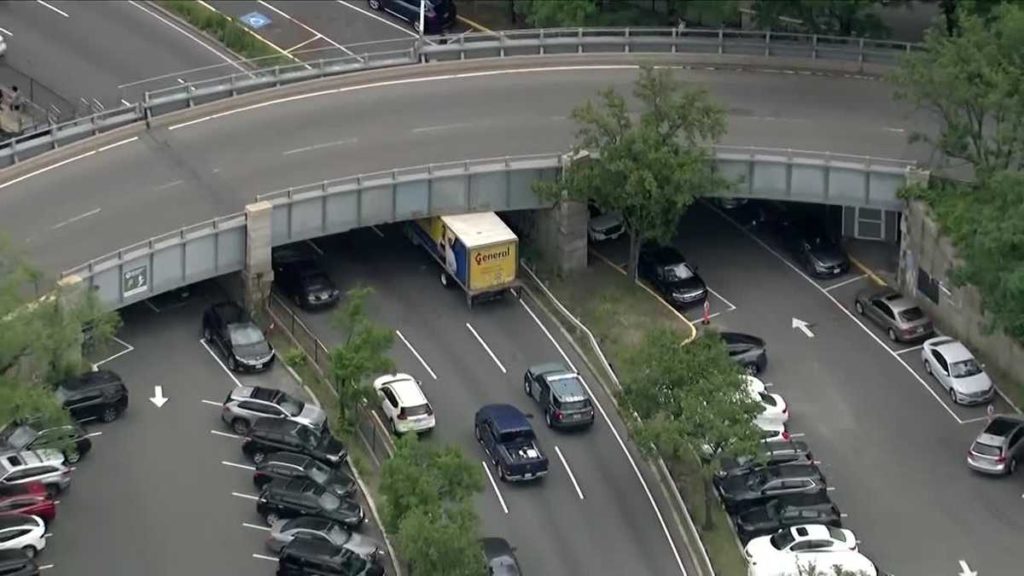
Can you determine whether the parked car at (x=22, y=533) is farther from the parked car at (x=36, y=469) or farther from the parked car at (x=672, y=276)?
the parked car at (x=672, y=276)

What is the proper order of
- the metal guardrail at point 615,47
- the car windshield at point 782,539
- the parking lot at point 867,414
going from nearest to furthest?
1. the car windshield at point 782,539
2. the parking lot at point 867,414
3. the metal guardrail at point 615,47

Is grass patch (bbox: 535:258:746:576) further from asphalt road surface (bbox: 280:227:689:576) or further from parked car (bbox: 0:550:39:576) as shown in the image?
parked car (bbox: 0:550:39:576)

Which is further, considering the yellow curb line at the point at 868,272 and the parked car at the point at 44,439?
the yellow curb line at the point at 868,272

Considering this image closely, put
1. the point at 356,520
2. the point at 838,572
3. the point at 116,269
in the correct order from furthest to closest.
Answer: the point at 116,269
the point at 356,520
the point at 838,572

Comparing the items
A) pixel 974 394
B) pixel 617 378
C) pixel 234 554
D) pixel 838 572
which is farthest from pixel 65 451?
pixel 974 394

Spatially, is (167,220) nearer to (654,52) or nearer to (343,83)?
(343,83)

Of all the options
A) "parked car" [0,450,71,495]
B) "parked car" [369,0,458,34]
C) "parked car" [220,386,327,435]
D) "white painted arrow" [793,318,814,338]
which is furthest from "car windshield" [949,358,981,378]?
"parked car" [369,0,458,34]

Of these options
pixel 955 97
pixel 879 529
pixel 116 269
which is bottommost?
pixel 879 529

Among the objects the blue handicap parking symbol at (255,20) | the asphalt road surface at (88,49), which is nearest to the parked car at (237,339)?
the asphalt road surface at (88,49)
